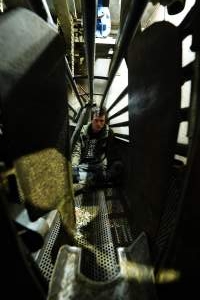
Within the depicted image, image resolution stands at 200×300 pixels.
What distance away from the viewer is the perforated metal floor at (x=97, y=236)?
44.2 inches

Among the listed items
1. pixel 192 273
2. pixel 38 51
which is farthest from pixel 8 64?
pixel 192 273

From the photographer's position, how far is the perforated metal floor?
1.12 m

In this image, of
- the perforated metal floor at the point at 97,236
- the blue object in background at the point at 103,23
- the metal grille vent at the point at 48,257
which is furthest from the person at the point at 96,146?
the metal grille vent at the point at 48,257

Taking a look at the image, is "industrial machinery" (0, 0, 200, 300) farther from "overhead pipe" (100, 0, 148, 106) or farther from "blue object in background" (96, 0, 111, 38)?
"blue object in background" (96, 0, 111, 38)

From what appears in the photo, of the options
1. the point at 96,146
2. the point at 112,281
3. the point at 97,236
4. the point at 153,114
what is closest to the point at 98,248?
the point at 97,236

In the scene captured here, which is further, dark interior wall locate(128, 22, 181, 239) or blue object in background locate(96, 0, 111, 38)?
blue object in background locate(96, 0, 111, 38)

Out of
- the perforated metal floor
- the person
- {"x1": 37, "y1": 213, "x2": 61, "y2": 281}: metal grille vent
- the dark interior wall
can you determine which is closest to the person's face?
the person

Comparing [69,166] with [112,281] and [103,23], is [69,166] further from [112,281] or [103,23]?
[103,23]

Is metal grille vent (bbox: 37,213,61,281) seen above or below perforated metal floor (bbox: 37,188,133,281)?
above

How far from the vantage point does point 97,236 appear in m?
1.56

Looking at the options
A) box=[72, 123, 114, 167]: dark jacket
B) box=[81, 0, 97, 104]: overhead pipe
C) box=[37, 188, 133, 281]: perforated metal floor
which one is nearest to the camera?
box=[81, 0, 97, 104]: overhead pipe

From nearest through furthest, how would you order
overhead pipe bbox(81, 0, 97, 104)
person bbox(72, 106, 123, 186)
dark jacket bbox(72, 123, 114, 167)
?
overhead pipe bbox(81, 0, 97, 104) → person bbox(72, 106, 123, 186) → dark jacket bbox(72, 123, 114, 167)

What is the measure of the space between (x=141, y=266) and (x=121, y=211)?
1.02 metres

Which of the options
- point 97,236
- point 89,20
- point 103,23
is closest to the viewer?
point 89,20
